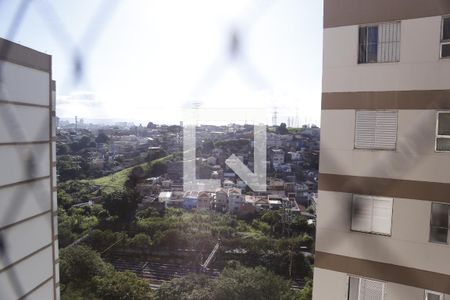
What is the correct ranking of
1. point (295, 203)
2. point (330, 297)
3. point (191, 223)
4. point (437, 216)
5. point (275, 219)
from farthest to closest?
1. point (191, 223)
2. point (275, 219)
3. point (295, 203)
4. point (330, 297)
5. point (437, 216)

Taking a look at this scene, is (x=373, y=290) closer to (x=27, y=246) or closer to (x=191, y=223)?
(x=27, y=246)

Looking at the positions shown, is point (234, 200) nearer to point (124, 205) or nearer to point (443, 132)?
point (124, 205)

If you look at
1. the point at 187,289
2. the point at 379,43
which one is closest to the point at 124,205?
the point at 187,289

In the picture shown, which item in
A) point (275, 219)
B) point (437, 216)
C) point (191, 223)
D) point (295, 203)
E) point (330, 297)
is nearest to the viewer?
point (437, 216)

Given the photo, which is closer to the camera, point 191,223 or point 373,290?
point 373,290

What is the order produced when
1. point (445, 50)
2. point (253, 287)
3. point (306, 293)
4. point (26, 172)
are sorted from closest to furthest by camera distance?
point (445, 50)
point (26, 172)
point (306, 293)
point (253, 287)

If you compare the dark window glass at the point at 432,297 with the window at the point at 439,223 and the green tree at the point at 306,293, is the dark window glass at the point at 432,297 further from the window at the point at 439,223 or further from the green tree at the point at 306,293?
the green tree at the point at 306,293

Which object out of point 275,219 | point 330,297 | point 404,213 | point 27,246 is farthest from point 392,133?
point 275,219
